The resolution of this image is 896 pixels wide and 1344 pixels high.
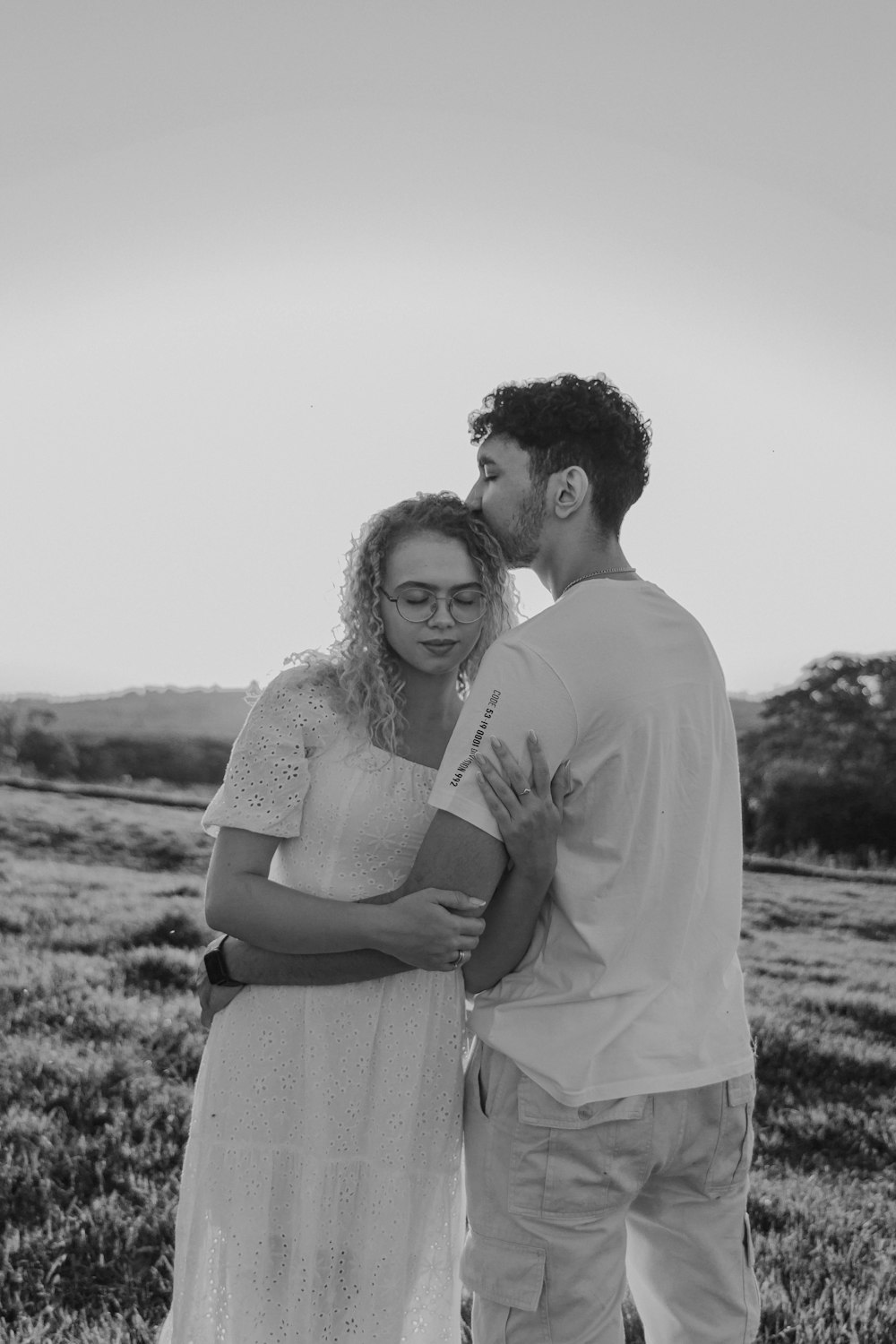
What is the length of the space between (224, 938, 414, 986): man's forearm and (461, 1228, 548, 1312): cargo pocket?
1.48ft

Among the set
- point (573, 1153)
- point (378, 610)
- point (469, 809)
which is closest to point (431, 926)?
point (469, 809)

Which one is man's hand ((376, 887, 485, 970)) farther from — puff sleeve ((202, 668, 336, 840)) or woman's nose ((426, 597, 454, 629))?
woman's nose ((426, 597, 454, 629))

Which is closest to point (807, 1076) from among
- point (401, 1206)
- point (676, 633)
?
point (401, 1206)

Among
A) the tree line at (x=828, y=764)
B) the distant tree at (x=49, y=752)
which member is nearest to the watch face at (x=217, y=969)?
the tree line at (x=828, y=764)

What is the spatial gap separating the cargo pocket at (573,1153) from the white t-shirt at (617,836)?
0.14ft

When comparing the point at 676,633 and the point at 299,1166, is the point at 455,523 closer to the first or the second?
the point at 676,633

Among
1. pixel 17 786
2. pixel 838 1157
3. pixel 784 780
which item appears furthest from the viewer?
pixel 17 786

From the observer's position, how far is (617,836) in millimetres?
1727

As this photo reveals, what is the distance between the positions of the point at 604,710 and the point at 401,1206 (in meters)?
0.97

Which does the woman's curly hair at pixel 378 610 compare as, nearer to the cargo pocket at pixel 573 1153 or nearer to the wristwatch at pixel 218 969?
the wristwatch at pixel 218 969

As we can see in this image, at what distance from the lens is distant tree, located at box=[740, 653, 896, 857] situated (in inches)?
254

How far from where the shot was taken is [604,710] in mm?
1687

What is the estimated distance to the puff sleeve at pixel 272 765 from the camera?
1.90 m

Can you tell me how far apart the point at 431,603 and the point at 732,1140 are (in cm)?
105
